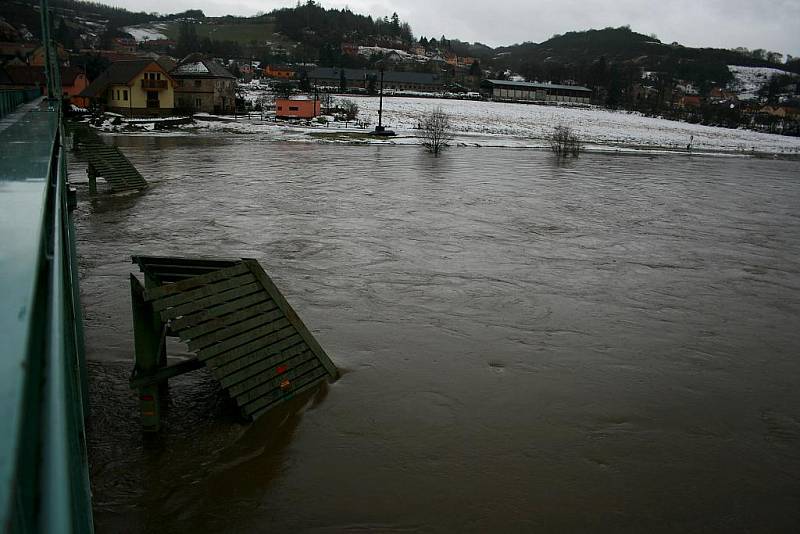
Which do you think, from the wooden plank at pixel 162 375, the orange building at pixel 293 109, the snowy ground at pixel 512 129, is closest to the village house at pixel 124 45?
the snowy ground at pixel 512 129

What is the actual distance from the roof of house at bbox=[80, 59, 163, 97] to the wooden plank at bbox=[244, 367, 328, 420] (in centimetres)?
6602

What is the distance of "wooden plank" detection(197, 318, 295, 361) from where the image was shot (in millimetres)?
7352

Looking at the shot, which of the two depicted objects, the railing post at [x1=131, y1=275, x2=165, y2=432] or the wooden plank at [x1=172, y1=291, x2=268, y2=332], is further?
the wooden plank at [x1=172, y1=291, x2=268, y2=332]

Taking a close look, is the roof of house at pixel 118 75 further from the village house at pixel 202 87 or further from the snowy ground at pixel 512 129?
the snowy ground at pixel 512 129

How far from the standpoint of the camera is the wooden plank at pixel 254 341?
735 centimetres

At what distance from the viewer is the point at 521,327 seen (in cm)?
1109

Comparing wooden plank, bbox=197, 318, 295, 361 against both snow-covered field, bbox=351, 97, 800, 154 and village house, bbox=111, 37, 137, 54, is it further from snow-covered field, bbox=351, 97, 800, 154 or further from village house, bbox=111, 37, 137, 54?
village house, bbox=111, 37, 137, 54

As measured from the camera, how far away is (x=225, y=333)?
755 centimetres

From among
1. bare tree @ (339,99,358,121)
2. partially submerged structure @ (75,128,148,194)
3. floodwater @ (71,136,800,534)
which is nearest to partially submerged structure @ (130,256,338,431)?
floodwater @ (71,136,800,534)

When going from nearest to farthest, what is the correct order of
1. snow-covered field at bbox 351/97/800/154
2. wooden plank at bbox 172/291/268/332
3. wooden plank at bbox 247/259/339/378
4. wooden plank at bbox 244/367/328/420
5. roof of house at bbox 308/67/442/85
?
wooden plank at bbox 172/291/268/332, wooden plank at bbox 244/367/328/420, wooden plank at bbox 247/259/339/378, snow-covered field at bbox 351/97/800/154, roof of house at bbox 308/67/442/85

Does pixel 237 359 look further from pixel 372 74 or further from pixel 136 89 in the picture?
pixel 372 74

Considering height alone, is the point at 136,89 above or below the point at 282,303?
above

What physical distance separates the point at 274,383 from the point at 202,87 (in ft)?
230

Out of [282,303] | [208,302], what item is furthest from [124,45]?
[208,302]
